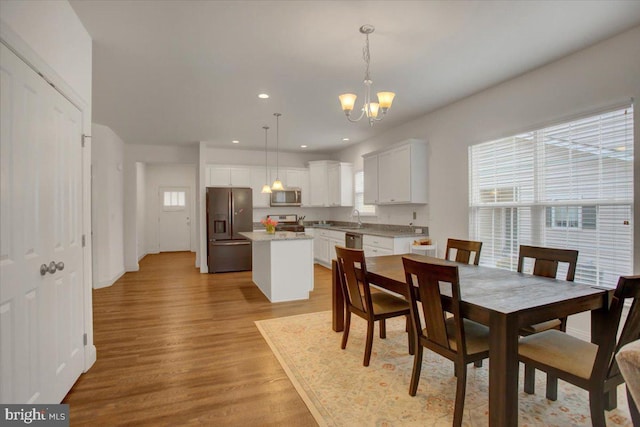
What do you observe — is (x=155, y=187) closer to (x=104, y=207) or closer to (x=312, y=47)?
(x=104, y=207)

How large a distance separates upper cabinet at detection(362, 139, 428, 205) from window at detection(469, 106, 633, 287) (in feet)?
2.97

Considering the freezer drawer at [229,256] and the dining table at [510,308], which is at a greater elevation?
the dining table at [510,308]

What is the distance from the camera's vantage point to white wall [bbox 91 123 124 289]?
17.6 ft

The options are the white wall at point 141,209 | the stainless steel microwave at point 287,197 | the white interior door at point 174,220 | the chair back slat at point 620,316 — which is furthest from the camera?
the white interior door at point 174,220

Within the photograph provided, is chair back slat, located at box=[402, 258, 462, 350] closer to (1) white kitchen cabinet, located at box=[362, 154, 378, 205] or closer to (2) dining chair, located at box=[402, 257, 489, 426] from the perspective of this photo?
(2) dining chair, located at box=[402, 257, 489, 426]

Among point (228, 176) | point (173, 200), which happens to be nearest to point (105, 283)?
point (228, 176)

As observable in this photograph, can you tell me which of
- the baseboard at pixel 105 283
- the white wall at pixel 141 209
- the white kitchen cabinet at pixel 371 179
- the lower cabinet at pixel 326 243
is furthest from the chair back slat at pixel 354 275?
the white wall at pixel 141 209

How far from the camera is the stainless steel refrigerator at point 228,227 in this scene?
260 inches

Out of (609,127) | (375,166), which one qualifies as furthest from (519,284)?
(375,166)

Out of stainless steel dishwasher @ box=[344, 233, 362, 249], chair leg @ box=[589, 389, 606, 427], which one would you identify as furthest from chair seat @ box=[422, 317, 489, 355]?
stainless steel dishwasher @ box=[344, 233, 362, 249]

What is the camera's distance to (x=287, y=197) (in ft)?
24.8

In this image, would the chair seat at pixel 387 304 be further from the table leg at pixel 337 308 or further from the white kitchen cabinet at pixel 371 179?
the white kitchen cabinet at pixel 371 179

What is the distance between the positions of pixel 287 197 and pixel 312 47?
16.1 ft

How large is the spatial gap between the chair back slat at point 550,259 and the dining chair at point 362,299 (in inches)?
42.3
